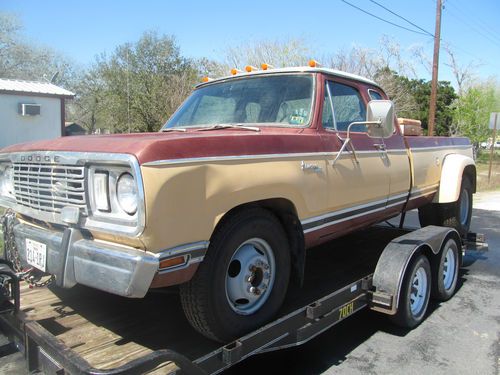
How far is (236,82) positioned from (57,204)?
80.8 inches

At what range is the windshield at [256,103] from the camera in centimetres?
370

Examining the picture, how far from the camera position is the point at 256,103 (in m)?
3.86

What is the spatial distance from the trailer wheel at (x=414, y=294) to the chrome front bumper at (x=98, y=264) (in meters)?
2.39

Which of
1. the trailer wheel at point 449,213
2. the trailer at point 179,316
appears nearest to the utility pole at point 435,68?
the trailer wheel at point 449,213

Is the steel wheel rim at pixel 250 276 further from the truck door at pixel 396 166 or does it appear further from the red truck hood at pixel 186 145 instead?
the truck door at pixel 396 166

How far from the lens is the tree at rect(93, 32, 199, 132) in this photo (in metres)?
25.3

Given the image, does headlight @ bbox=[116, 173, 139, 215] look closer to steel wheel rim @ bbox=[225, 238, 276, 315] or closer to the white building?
steel wheel rim @ bbox=[225, 238, 276, 315]

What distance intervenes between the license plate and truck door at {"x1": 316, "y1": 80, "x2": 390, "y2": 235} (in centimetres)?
202

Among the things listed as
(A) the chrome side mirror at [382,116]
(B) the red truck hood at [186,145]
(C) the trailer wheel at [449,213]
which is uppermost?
(A) the chrome side mirror at [382,116]

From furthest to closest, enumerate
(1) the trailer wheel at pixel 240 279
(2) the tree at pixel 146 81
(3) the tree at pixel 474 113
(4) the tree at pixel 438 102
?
(3) the tree at pixel 474 113 < (4) the tree at pixel 438 102 < (2) the tree at pixel 146 81 < (1) the trailer wheel at pixel 240 279

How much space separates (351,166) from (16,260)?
8.53 feet

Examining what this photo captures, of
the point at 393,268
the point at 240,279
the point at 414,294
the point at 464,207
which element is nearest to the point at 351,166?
the point at 393,268

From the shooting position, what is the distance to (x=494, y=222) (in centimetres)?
970

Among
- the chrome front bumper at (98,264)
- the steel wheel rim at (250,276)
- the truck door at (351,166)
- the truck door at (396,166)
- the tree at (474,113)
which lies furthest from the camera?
the tree at (474,113)
